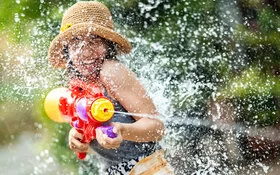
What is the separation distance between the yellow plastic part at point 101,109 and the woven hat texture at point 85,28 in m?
0.30

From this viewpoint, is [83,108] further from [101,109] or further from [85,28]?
[85,28]

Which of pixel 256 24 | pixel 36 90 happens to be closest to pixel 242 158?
pixel 256 24

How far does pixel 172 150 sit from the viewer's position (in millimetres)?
2691

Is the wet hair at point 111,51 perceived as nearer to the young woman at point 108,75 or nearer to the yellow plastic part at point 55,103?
the young woman at point 108,75

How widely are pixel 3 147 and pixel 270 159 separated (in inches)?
65.7

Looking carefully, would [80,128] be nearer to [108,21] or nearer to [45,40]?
[108,21]

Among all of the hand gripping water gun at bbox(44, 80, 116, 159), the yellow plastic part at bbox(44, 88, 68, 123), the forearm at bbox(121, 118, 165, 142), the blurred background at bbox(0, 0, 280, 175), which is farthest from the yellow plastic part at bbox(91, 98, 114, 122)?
the blurred background at bbox(0, 0, 280, 175)

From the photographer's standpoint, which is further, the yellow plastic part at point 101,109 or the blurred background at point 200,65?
the blurred background at point 200,65

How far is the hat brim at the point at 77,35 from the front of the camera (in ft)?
5.02

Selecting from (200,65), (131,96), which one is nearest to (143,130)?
(131,96)

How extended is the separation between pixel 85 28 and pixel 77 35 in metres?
0.04

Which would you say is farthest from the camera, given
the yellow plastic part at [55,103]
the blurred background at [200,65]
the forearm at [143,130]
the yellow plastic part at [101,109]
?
the blurred background at [200,65]

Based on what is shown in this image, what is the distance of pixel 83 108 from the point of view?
134 cm

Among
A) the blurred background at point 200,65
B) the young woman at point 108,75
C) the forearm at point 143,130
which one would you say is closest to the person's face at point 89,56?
the young woman at point 108,75
